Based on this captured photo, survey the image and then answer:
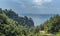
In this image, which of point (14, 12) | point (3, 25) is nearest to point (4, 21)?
point (3, 25)

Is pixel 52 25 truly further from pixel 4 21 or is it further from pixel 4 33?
pixel 4 33

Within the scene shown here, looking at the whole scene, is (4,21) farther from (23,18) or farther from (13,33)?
(23,18)

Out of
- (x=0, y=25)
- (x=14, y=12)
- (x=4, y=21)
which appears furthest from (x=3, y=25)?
(x=14, y=12)

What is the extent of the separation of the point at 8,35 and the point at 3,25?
181 centimetres

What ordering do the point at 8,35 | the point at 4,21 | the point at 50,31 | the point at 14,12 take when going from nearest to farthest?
the point at 8,35, the point at 4,21, the point at 50,31, the point at 14,12

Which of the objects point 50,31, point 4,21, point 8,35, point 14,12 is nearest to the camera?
point 8,35

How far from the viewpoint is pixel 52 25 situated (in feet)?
130

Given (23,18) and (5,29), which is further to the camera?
(23,18)

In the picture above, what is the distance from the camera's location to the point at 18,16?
6969cm

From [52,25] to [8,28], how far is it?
41.8ft

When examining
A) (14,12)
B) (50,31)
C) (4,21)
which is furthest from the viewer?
(14,12)

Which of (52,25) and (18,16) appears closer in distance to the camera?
(52,25)

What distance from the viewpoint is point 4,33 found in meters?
27.3

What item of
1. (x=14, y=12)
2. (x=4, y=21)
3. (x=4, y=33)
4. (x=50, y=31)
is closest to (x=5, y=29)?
(x=4, y=33)
